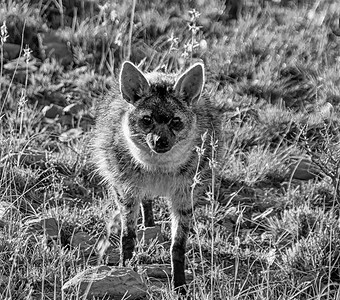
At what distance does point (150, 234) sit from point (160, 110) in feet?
3.41

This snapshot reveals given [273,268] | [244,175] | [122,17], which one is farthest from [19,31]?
[273,268]

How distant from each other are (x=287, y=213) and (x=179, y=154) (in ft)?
3.98

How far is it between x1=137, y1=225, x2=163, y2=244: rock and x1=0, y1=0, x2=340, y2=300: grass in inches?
3.0

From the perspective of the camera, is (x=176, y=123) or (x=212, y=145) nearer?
(x=212, y=145)

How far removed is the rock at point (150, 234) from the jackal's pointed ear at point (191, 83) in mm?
1035

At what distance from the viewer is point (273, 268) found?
5.64 metres

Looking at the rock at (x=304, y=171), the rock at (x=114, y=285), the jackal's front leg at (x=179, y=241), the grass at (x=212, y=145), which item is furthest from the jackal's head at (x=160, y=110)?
the rock at (x=304, y=171)

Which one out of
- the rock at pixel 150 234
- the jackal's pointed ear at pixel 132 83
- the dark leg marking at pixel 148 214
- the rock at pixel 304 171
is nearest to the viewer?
the jackal's pointed ear at pixel 132 83

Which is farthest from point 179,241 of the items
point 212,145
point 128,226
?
point 212,145

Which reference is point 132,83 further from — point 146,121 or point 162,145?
point 162,145

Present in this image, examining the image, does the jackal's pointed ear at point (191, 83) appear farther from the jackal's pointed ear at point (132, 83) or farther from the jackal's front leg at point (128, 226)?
the jackal's front leg at point (128, 226)

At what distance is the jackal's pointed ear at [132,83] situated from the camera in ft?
18.1

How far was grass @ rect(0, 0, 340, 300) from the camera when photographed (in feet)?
17.0

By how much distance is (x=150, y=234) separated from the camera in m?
5.94
